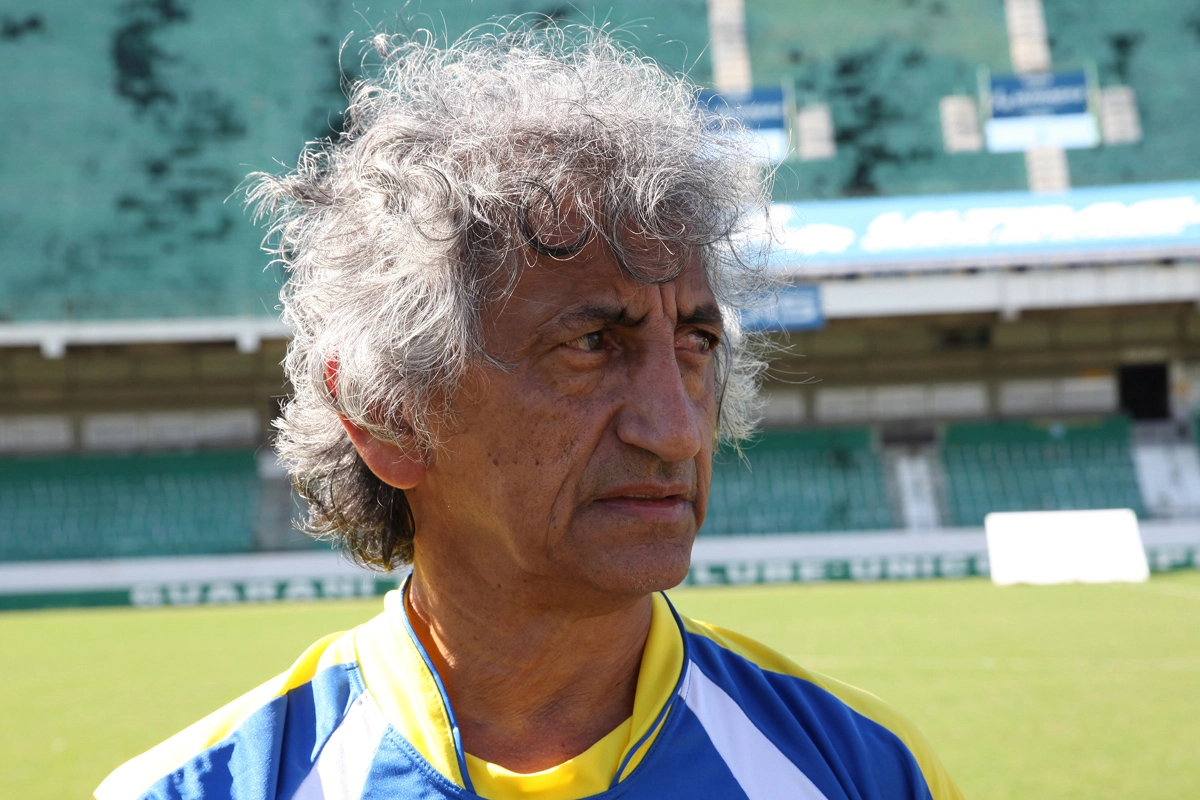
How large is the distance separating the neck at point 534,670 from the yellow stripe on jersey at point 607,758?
0.10 ft

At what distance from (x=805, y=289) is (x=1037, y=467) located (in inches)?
239

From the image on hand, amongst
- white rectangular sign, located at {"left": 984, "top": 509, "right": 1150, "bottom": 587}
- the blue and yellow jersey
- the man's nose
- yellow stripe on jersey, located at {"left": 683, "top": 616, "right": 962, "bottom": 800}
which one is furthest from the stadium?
the man's nose

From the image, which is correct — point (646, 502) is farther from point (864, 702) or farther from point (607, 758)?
point (864, 702)

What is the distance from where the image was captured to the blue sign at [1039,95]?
18750 millimetres

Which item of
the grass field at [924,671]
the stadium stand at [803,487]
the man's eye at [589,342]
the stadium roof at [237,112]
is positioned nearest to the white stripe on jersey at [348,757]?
the man's eye at [589,342]

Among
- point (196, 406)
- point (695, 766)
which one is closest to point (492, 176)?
point (695, 766)

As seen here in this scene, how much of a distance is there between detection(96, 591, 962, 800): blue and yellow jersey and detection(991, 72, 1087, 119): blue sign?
19483 millimetres

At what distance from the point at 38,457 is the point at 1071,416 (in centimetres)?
1919

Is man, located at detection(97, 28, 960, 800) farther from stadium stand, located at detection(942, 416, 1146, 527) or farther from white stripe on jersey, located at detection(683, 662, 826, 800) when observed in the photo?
stadium stand, located at detection(942, 416, 1146, 527)

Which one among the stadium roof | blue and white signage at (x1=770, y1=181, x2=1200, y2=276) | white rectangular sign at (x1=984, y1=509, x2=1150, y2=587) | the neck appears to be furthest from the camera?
the stadium roof

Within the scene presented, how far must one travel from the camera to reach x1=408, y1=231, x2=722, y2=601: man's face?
1255 mm

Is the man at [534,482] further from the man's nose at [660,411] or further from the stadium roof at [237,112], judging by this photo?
the stadium roof at [237,112]

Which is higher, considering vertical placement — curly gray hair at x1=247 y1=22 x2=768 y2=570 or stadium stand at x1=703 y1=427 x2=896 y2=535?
curly gray hair at x1=247 y1=22 x2=768 y2=570

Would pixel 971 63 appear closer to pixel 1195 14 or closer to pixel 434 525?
pixel 1195 14
